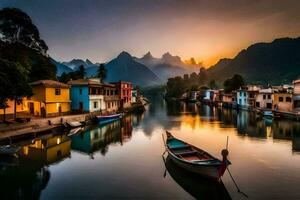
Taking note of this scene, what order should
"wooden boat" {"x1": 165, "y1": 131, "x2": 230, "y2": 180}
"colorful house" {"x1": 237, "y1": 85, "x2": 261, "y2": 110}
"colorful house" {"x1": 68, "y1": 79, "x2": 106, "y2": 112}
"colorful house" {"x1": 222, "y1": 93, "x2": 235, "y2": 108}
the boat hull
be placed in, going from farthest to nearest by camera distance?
"colorful house" {"x1": 222, "y1": 93, "x2": 235, "y2": 108}, "colorful house" {"x1": 237, "y1": 85, "x2": 261, "y2": 110}, "colorful house" {"x1": 68, "y1": 79, "x2": 106, "y2": 112}, "wooden boat" {"x1": 165, "y1": 131, "x2": 230, "y2": 180}, the boat hull

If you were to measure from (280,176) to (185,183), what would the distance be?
8.22m

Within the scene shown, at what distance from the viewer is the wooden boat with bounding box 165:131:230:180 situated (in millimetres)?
18797

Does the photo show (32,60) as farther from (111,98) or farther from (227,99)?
(227,99)

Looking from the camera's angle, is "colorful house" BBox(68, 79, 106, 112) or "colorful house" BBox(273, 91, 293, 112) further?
"colorful house" BBox(273, 91, 293, 112)

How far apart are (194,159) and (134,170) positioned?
18.1 feet

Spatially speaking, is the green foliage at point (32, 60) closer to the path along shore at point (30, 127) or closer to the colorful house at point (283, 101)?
the path along shore at point (30, 127)

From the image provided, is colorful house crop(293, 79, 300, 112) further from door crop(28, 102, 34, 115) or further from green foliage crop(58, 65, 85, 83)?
green foliage crop(58, 65, 85, 83)

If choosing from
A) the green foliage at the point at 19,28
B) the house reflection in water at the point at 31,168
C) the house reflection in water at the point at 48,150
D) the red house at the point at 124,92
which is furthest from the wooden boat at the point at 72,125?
the green foliage at the point at 19,28

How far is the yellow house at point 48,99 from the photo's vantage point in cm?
4594

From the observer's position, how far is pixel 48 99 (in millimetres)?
46438

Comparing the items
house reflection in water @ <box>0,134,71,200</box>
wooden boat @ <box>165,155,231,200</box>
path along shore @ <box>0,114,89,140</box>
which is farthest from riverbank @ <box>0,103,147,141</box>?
wooden boat @ <box>165,155,231,200</box>

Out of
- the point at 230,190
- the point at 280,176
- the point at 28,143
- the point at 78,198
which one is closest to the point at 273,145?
the point at 280,176

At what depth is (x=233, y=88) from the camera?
117812 millimetres

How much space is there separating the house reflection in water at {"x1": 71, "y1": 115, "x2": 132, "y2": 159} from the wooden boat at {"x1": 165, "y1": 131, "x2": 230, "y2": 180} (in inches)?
369
